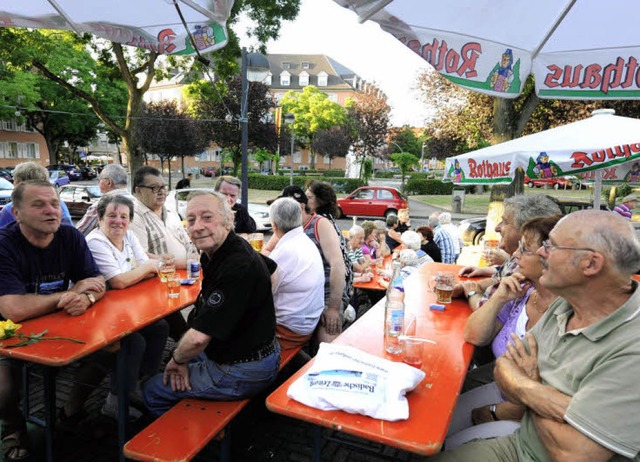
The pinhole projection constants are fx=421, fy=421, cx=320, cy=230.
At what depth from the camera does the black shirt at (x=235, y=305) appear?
2.29 metres

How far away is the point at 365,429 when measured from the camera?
1.68 meters

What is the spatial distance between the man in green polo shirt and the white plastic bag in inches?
19.1

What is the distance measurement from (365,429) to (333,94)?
2652 inches

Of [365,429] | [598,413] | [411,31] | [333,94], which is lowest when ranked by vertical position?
[365,429]

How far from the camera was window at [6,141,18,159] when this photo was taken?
42031mm

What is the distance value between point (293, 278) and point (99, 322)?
132 cm

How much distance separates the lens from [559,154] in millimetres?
4203

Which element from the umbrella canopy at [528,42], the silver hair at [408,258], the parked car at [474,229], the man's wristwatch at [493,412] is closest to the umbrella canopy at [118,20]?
the umbrella canopy at [528,42]

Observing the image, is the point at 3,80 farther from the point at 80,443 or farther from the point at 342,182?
the point at 80,443

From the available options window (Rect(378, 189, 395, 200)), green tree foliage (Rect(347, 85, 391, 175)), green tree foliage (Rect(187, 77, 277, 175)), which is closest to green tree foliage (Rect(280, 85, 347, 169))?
green tree foliage (Rect(347, 85, 391, 175))

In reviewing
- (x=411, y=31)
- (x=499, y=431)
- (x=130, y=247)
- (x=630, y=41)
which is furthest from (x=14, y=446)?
(x=630, y=41)

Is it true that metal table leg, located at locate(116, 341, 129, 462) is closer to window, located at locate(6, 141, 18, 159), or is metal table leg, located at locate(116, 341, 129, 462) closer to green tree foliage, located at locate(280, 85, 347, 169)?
green tree foliage, located at locate(280, 85, 347, 169)

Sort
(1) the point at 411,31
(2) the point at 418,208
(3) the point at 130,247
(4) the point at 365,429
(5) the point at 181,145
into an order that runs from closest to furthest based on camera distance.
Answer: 1. (4) the point at 365,429
2. (1) the point at 411,31
3. (3) the point at 130,247
4. (2) the point at 418,208
5. (5) the point at 181,145

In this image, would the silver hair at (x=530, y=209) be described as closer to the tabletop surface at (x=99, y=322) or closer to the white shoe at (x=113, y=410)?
the tabletop surface at (x=99, y=322)
